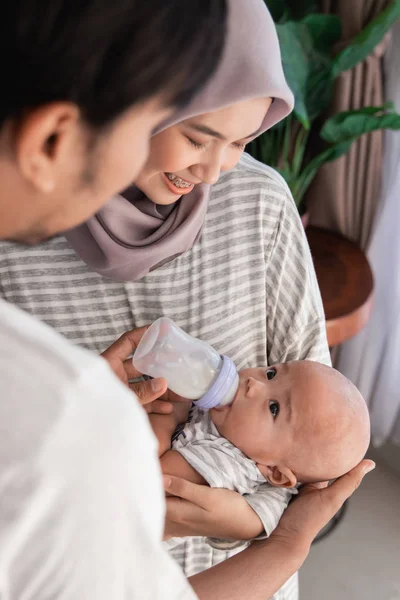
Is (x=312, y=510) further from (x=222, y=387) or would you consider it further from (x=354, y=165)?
(x=354, y=165)

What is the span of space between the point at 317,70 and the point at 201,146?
3.47 ft

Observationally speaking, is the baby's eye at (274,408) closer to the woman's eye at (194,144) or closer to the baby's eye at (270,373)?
the baby's eye at (270,373)

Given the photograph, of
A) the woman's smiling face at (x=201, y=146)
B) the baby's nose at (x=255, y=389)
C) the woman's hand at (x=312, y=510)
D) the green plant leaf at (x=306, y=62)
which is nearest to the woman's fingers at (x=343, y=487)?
the woman's hand at (x=312, y=510)

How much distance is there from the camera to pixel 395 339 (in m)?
2.29

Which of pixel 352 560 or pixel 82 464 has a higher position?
pixel 82 464

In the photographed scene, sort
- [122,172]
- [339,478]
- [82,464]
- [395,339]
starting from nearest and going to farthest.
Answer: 1. [82,464]
2. [122,172]
3. [339,478]
4. [395,339]

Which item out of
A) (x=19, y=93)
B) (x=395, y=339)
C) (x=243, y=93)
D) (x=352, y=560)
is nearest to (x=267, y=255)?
(x=243, y=93)

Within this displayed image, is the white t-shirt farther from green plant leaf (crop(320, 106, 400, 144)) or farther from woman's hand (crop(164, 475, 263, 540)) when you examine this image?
green plant leaf (crop(320, 106, 400, 144))

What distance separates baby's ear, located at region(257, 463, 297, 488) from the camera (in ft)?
3.72

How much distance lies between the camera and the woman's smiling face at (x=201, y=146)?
0.96m

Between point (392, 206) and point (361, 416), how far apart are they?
1178mm

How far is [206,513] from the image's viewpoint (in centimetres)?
101

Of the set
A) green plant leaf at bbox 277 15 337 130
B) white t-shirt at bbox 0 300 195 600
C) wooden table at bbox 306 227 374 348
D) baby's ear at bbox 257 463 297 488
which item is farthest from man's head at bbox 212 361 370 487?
green plant leaf at bbox 277 15 337 130

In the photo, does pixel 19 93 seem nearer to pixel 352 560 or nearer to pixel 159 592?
pixel 159 592
